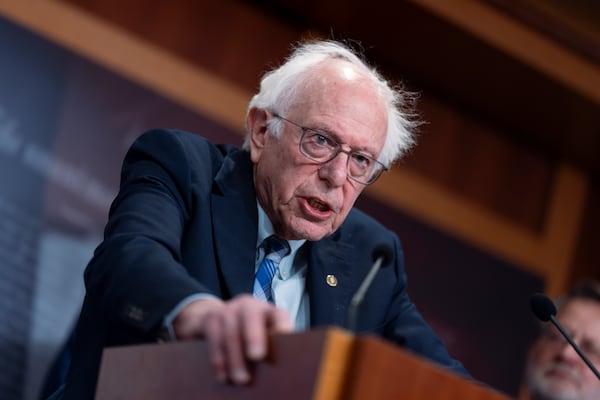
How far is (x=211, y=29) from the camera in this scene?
16.1 feet

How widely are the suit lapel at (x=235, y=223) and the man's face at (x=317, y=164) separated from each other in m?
0.07

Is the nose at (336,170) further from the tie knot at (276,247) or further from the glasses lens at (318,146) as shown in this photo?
the tie knot at (276,247)

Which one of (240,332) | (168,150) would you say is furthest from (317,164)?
(240,332)

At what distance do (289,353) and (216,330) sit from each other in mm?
141

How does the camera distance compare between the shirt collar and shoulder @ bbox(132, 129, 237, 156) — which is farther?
the shirt collar

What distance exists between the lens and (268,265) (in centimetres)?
242

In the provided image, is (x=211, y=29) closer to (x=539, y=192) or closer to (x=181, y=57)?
(x=181, y=57)

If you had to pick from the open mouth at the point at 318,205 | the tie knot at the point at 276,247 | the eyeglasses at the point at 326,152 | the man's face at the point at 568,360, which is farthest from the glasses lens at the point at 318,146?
the man's face at the point at 568,360

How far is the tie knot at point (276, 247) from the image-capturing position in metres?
2.45

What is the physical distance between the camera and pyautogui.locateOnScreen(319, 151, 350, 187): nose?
2434 mm

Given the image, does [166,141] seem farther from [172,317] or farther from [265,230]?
[172,317]

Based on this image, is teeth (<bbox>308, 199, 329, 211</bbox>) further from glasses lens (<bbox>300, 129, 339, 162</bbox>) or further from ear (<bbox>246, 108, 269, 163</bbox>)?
ear (<bbox>246, 108, 269, 163</bbox>)

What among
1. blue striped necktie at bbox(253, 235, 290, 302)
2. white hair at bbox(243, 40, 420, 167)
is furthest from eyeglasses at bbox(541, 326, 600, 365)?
blue striped necktie at bbox(253, 235, 290, 302)

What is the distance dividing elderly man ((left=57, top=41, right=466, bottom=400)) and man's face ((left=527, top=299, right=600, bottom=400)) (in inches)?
46.7
